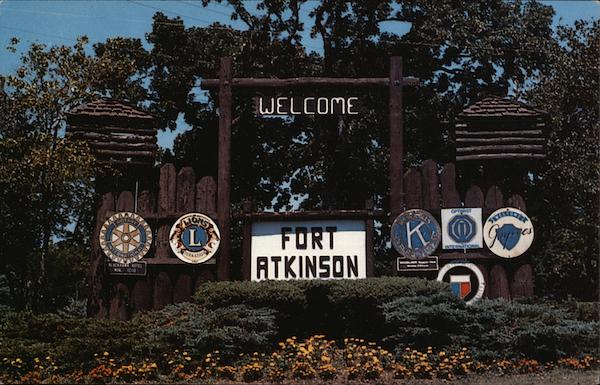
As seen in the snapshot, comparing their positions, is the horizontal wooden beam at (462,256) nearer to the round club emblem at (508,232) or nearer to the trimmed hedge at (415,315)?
the round club emblem at (508,232)

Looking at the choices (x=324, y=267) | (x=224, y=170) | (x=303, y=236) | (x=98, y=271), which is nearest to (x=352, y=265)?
(x=324, y=267)

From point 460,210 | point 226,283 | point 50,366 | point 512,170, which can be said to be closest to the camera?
point 50,366

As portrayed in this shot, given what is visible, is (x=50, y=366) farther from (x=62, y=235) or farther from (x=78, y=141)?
(x=62, y=235)

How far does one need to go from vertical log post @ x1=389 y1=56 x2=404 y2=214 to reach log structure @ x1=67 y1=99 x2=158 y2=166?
442cm

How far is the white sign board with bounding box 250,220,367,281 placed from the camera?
54.7 ft

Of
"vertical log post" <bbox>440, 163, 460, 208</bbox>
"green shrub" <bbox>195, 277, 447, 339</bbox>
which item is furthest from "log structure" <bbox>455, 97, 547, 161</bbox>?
"green shrub" <bbox>195, 277, 447, 339</bbox>

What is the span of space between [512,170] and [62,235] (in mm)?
13963

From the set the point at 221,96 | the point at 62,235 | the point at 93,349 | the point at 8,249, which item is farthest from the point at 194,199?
the point at 62,235

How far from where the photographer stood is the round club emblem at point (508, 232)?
55.1ft

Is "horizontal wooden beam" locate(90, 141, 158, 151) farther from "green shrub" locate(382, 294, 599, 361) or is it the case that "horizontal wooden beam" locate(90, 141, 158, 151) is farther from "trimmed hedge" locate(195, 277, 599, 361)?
"green shrub" locate(382, 294, 599, 361)

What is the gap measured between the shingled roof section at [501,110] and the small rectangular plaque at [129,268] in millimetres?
6364

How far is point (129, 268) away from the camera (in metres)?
17.0

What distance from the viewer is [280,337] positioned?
15.9 m

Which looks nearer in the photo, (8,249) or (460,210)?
(460,210)
